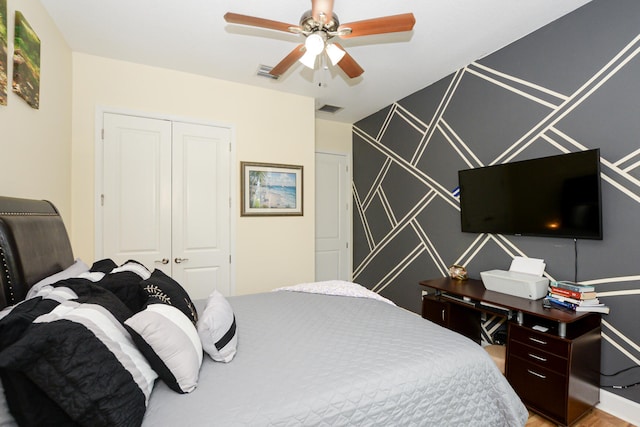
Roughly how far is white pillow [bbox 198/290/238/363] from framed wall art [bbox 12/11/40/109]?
5.62ft

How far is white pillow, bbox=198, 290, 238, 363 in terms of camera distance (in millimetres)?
1301

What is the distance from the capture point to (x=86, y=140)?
280cm

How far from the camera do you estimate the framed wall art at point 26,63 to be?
5.64 feet

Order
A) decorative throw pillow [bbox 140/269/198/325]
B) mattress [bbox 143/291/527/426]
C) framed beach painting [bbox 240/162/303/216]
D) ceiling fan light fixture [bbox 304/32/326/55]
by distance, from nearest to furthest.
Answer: mattress [bbox 143/291/527/426] < decorative throw pillow [bbox 140/269/198/325] < ceiling fan light fixture [bbox 304/32/326/55] < framed beach painting [bbox 240/162/303/216]

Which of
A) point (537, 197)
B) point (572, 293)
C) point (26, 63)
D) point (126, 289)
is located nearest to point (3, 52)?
point (26, 63)

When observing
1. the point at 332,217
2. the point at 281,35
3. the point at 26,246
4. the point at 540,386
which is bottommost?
the point at 540,386

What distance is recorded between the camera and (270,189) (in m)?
3.57

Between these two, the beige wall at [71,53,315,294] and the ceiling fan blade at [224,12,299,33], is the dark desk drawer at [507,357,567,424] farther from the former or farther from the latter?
the ceiling fan blade at [224,12,299,33]

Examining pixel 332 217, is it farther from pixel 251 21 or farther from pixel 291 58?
pixel 251 21

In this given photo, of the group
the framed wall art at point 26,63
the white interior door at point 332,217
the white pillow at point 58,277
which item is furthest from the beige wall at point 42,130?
the white interior door at point 332,217

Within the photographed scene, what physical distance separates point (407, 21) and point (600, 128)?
5.18 feet

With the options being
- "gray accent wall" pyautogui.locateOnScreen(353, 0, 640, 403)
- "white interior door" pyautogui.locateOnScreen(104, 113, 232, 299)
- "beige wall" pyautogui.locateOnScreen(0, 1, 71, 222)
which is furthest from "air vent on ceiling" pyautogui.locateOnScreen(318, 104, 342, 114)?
"beige wall" pyautogui.locateOnScreen(0, 1, 71, 222)

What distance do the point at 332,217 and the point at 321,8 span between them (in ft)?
10.9

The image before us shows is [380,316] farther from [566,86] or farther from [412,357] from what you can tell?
[566,86]
